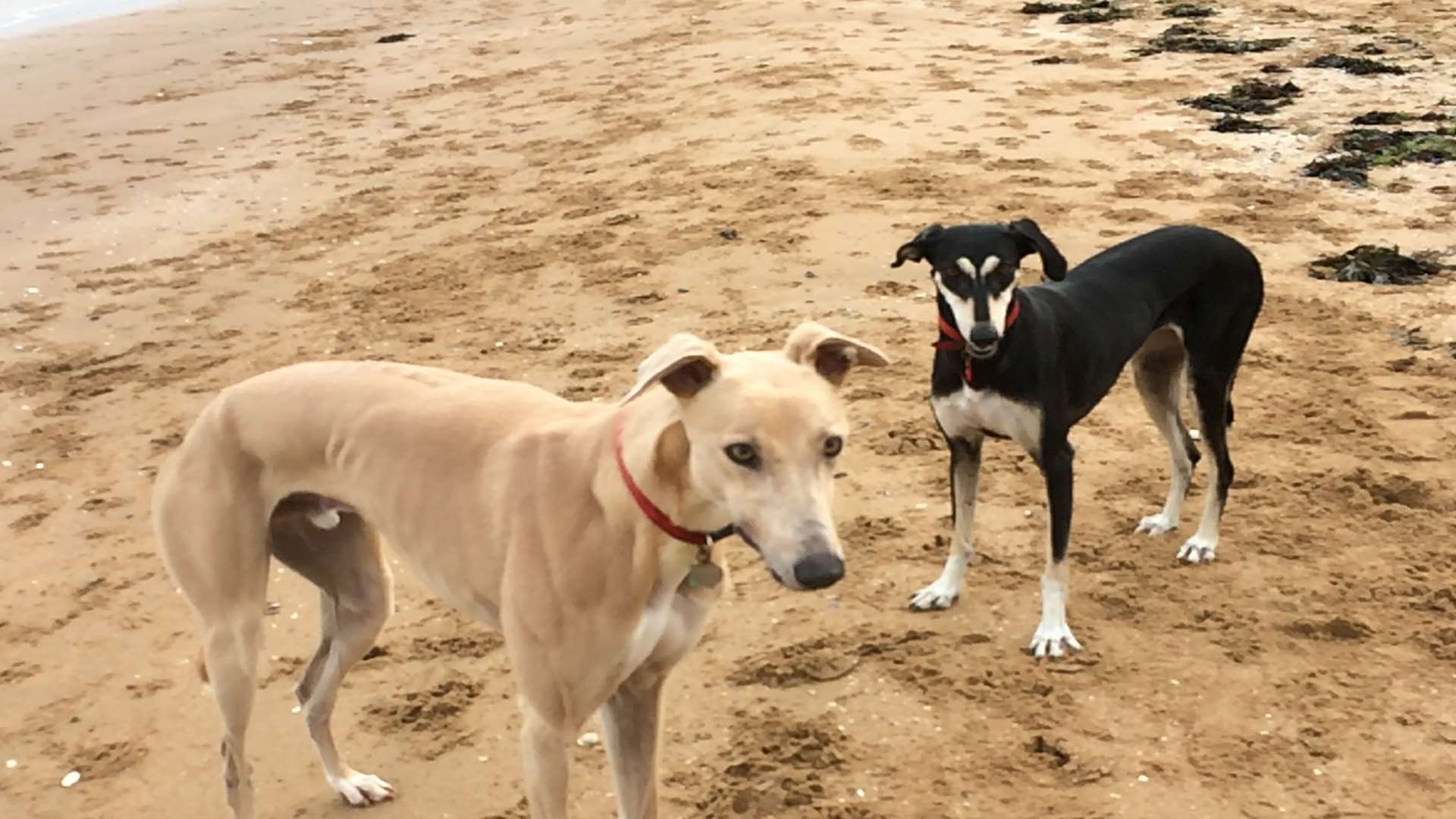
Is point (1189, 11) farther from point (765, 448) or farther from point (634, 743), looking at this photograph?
point (765, 448)

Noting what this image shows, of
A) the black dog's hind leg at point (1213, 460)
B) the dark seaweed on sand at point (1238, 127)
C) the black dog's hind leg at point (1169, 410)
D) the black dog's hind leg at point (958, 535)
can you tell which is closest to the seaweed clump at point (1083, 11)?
the dark seaweed on sand at point (1238, 127)

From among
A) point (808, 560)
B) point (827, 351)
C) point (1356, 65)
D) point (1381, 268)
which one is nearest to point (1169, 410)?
point (1381, 268)

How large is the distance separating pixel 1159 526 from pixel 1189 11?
10580mm

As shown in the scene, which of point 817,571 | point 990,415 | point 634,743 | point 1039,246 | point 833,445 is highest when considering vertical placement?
point 833,445

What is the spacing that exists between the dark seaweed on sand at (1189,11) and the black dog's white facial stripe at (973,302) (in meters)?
10.9

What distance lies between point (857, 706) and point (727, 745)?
1.43 feet

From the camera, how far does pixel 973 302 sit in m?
4.04

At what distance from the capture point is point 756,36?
13.8m

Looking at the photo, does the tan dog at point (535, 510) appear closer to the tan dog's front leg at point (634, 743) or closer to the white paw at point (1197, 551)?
the tan dog's front leg at point (634, 743)

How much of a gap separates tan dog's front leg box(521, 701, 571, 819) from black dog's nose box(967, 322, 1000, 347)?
74.3 inches

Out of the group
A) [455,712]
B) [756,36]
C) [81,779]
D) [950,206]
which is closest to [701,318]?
[950,206]

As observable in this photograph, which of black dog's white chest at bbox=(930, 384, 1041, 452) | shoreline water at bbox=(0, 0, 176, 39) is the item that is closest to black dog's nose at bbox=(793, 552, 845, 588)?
black dog's white chest at bbox=(930, 384, 1041, 452)

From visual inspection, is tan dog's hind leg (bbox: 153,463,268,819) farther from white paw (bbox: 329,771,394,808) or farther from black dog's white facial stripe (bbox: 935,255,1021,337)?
black dog's white facial stripe (bbox: 935,255,1021,337)

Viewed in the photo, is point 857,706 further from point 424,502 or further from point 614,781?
point 424,502
